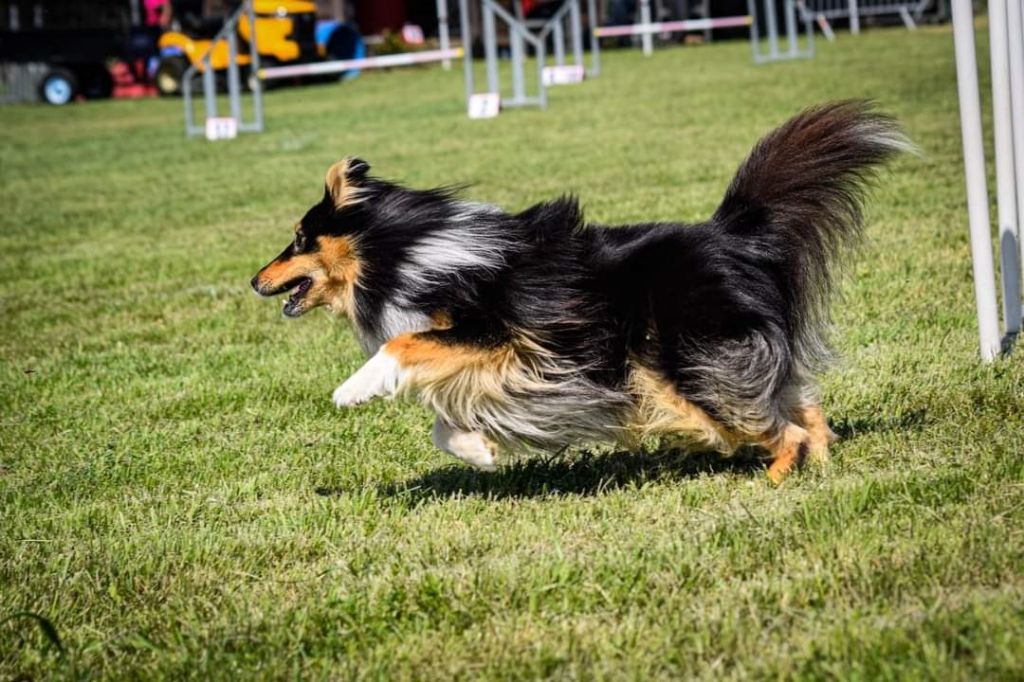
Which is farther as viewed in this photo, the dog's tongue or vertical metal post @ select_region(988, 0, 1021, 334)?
vertical metal post @ select_region(988, 0, 1021, 334)

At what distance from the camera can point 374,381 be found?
165 inches

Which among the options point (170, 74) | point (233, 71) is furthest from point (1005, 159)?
point (170, 74)

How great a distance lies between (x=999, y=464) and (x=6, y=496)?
11.9 ft

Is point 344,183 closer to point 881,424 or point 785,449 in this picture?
point 785,449

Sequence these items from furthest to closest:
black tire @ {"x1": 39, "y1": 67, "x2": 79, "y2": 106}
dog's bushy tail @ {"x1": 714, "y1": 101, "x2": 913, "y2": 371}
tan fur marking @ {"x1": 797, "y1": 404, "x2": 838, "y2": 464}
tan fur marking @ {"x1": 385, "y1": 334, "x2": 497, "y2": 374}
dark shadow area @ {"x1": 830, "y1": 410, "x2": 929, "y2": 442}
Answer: black tire @ {"x1": 39, "y1": 67, "x2": 79, "y2": 106} < dark shadow area @ {"x1": 830, "y1": 410, "x2": 929, "y2": 442} < tan fur marking @ {"x1": 797, "y1": 404, "x2": 838, "y2": 464} < dog's bushy tail @ {"x1": 714, "y1": 101, "x2": 913, "y2": 371} < tan fur marking @ {"x1": 385, "y1": 334, "x2": 497, "y2": 374}

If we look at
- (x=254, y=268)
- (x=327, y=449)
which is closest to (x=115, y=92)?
(x=254, y=268)

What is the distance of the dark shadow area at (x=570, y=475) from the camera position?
15.0 ft

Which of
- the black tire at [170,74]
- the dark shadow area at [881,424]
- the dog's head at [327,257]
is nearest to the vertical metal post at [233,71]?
the black tire at [170,74]

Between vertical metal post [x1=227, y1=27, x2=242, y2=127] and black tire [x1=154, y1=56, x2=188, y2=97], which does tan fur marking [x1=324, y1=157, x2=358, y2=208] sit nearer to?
vertical metal post [x1=227, y1=27, x2=242, y2=127]

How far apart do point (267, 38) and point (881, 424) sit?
25.8 meters

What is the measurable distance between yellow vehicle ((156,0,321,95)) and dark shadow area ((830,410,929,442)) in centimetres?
2493

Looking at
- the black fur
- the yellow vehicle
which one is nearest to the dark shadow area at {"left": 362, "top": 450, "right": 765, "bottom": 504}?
the black fur

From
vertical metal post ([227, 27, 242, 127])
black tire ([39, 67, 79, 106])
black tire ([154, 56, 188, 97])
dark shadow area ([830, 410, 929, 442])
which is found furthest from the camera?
black tire ([39, 67, 79, 106])

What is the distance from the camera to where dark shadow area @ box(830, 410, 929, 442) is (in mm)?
4723
